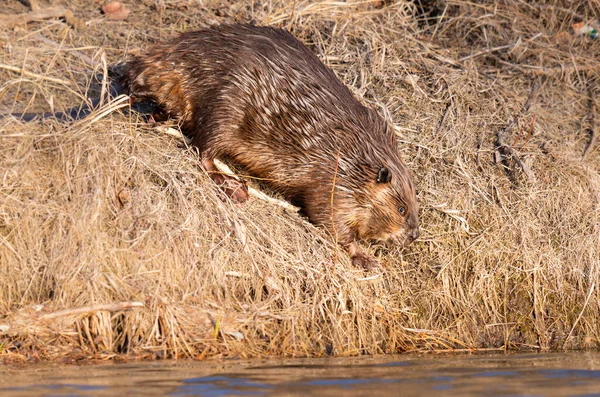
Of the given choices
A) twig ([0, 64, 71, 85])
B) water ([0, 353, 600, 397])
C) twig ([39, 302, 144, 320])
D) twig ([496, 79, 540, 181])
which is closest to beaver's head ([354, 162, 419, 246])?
water ([0, 353, 600, 397])

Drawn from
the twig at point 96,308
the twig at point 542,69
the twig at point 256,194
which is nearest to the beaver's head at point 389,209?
the twig at point 256,194

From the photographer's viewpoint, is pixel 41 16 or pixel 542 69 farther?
pixel 542 69

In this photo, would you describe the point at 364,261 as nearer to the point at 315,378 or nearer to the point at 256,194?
the point at 256,194

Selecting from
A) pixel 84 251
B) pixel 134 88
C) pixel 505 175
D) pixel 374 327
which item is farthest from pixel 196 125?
pixel 505 175

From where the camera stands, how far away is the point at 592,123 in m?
7.82

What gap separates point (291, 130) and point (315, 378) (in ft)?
6.77

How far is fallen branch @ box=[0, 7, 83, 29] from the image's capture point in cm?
773

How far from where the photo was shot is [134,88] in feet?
20.7

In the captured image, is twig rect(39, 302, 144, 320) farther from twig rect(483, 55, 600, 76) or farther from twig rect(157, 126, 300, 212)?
twig rect(483, 55, 600, 76)

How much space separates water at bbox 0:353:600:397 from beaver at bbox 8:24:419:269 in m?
1.11

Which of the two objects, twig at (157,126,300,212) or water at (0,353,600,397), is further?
twig at (157,126,300,212)

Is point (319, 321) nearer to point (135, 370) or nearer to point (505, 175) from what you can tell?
point (135, 370)

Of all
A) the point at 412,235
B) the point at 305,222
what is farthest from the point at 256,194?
the point at 412,235

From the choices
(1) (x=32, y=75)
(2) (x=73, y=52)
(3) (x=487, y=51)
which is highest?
(3) (x=487, y=51)
